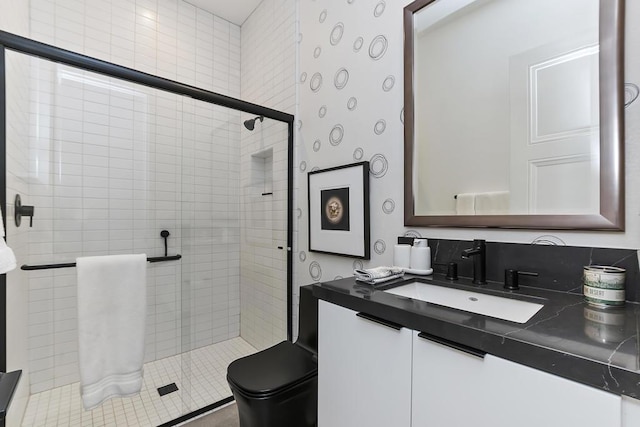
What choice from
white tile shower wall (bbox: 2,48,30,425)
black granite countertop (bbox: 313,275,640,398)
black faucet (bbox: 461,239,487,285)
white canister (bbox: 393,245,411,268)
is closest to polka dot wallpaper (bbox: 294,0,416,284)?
white canister (bbox: 393,245,411,268)

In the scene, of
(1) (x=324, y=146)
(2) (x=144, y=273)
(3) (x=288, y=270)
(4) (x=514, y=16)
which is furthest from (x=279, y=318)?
(4) (x=514, y=16)

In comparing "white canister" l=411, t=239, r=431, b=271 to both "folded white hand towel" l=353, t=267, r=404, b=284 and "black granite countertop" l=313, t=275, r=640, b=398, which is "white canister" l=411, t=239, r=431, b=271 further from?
"black granite countertop" l=313, t=275, r=640, b=398

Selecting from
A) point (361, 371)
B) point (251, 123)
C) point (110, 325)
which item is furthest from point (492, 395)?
point (251, 123)

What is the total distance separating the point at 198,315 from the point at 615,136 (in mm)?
2358

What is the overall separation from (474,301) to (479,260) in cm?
17

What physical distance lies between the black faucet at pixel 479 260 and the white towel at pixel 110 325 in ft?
5.15

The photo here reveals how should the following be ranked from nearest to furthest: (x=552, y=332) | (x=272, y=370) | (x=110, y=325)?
(x=552, y=332) → (x=272, y=370) → (x=110, y=325)

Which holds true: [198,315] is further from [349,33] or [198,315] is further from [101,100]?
[349,33]

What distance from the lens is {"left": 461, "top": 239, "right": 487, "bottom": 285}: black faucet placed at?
1.07 m

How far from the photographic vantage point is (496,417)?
0.61 meters

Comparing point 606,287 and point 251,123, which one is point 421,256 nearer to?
point 606,287

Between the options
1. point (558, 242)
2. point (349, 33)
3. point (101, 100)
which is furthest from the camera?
point (101, 100)

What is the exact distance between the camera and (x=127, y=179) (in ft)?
6.39

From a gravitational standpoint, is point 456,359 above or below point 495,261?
below
